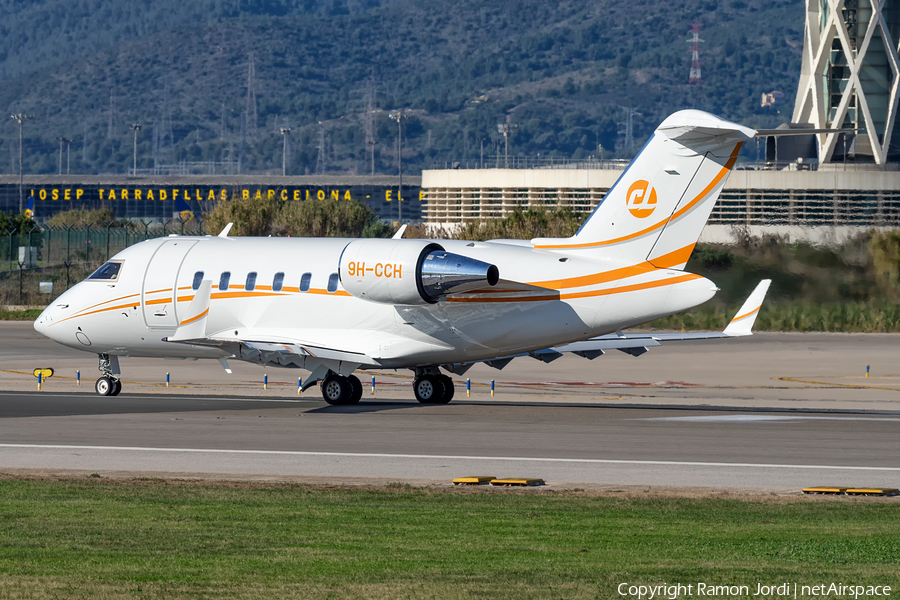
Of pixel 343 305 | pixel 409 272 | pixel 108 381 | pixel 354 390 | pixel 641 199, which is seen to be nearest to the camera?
pixel 641 199

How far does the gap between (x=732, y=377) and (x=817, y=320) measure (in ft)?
49.7

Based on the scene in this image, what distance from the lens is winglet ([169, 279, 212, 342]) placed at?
33.0m

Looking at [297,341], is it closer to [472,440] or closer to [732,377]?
[472,440]

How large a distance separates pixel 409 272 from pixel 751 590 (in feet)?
60.4

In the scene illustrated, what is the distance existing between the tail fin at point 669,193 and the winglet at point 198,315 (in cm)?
1004

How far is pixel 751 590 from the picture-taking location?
1222 cm

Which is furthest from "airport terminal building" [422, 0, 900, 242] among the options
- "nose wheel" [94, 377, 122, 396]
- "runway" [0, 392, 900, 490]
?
"runway" [0, 392, 900, 490]

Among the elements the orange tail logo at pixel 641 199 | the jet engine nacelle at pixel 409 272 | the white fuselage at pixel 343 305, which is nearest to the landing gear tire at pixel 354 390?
the white fuselage at pixel 343 305

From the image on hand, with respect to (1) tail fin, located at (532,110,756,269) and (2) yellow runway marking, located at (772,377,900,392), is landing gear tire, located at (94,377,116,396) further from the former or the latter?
(2) yellow runway marking, located at (772,377,900,392)

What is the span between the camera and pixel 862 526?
16688 mm

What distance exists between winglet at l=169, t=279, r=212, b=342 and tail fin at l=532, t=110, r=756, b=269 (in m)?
10.0

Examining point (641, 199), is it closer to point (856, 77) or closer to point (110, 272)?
point (110, 272)

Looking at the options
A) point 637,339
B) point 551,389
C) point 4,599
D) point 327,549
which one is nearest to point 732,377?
point 551,389

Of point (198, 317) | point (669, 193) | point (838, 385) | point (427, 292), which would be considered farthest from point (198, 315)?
point (838, 385)
